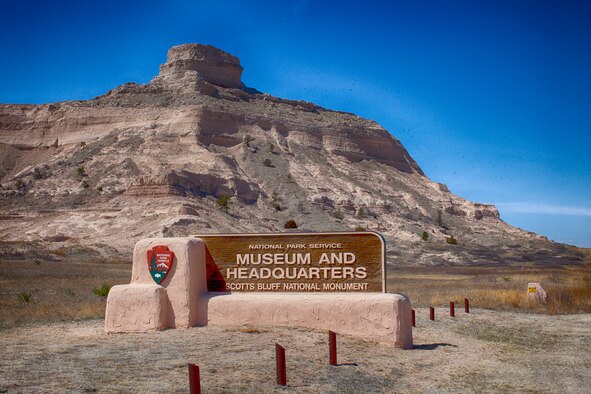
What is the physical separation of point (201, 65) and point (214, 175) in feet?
108

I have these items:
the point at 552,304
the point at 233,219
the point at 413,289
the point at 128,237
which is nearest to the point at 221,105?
the point at 233,219

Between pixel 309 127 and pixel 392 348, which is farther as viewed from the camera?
pixel 309 127

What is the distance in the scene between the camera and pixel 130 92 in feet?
285

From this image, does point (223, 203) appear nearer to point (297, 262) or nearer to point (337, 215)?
point (337, 215)

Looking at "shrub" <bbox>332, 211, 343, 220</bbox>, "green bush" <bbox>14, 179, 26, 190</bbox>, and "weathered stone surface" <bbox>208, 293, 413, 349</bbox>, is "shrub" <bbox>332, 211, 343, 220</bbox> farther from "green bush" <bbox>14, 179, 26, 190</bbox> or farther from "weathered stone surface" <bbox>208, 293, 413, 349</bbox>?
"weathered stone surface" <bbox>208, 293, 413, 349</bbox>

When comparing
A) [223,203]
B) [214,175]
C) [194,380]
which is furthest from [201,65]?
[194,380]

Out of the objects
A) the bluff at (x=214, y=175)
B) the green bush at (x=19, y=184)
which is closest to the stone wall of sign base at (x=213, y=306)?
the bluff at (x=214, y=175)

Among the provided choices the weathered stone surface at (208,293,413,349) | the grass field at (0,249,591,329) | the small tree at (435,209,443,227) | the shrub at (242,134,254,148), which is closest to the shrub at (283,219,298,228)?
the shrub at (242,134,254,148)

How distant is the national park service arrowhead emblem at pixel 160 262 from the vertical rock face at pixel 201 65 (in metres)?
79.9

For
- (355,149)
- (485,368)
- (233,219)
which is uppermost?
(355,149)

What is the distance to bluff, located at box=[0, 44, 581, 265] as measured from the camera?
57.2m

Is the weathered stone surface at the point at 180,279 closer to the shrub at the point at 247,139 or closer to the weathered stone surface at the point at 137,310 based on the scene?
the weathered stone surface at the point at 137,310

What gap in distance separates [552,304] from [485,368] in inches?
461

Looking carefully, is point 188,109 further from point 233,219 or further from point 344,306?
point 344,306
